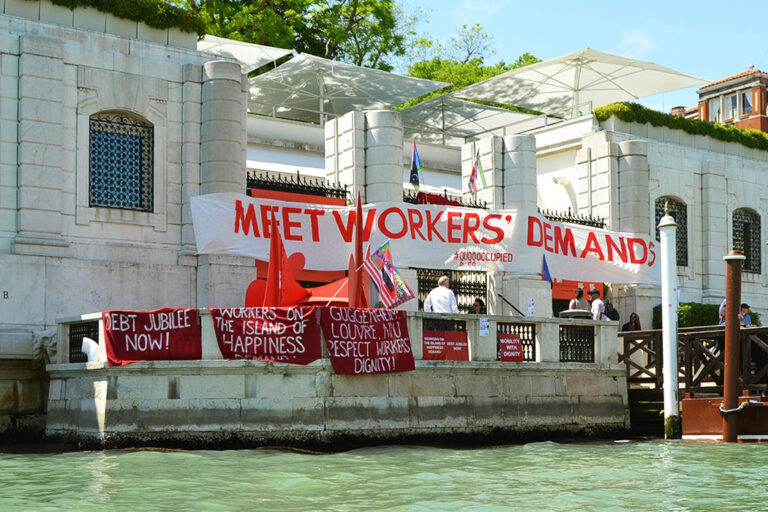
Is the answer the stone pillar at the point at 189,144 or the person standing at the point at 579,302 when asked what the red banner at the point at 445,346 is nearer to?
the person standing at the point at 579,302

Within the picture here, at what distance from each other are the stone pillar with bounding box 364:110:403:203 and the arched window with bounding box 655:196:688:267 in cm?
927

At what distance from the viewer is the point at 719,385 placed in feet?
62.3

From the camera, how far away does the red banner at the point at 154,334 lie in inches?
627

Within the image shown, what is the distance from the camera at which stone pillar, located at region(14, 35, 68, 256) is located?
18797 millimetres

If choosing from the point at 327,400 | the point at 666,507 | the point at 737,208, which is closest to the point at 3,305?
the point at 327,400

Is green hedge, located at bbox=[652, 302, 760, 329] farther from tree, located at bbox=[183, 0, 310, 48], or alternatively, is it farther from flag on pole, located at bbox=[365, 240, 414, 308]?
tree, located at bbox=[183, 0, 310, 48]

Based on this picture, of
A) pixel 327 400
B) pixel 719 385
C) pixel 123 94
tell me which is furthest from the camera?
pixel 123 94

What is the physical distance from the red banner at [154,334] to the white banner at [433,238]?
4.10 m

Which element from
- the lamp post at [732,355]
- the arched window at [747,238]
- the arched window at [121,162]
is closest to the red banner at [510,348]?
the lamp post at [732,355]

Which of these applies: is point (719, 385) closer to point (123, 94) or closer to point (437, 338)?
point (437, 338)

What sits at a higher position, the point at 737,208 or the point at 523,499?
the point at 737,208

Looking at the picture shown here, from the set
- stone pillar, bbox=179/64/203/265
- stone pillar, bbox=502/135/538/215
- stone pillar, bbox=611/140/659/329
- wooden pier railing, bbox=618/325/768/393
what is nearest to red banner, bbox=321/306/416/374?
stone pillar, bbox=179/64/203/265

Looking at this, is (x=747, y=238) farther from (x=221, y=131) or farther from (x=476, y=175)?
(x=221, y=131)

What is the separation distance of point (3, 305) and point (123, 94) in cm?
482
